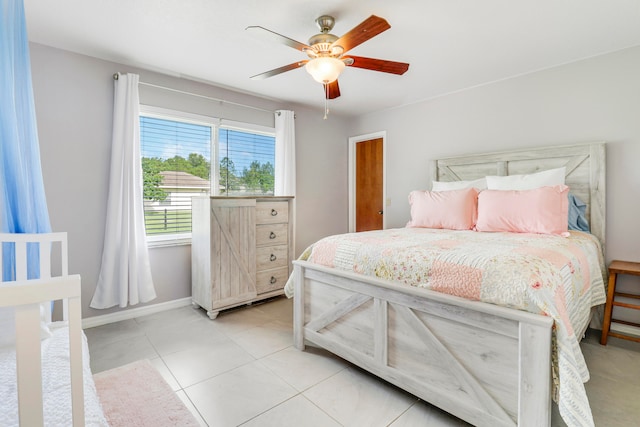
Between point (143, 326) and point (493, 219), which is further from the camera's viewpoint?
point (143, 326)

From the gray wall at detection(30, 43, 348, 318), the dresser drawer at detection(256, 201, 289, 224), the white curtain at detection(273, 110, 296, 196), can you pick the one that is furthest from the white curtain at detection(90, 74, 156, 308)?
the white curtain at detection(273, 110, 296, 196)

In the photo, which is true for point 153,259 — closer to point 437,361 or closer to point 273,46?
point 273,46

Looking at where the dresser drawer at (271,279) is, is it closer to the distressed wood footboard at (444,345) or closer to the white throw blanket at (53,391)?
the distressed wood footboard at (444,345)

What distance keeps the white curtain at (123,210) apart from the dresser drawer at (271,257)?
44.1 inches

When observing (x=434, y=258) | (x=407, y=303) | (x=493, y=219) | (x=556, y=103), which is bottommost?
(x=407, y=303)

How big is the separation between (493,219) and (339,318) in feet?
4.94

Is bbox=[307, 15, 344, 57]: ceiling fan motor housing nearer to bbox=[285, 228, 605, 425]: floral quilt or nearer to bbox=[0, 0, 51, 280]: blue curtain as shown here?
bbox=[285, 228, 605, 425]: floral quilt

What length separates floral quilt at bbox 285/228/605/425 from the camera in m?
1.24

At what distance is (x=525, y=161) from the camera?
10.2ft

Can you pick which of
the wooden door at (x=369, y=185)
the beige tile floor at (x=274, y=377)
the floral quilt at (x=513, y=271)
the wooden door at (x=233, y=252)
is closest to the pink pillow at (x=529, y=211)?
the floral quilt at (x=513, y=271)

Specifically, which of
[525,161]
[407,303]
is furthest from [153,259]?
[525,161]

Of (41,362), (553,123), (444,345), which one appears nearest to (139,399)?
(41,362)

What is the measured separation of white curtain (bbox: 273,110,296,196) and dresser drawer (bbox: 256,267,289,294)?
3.28 feet

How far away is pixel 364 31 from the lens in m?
1.80
